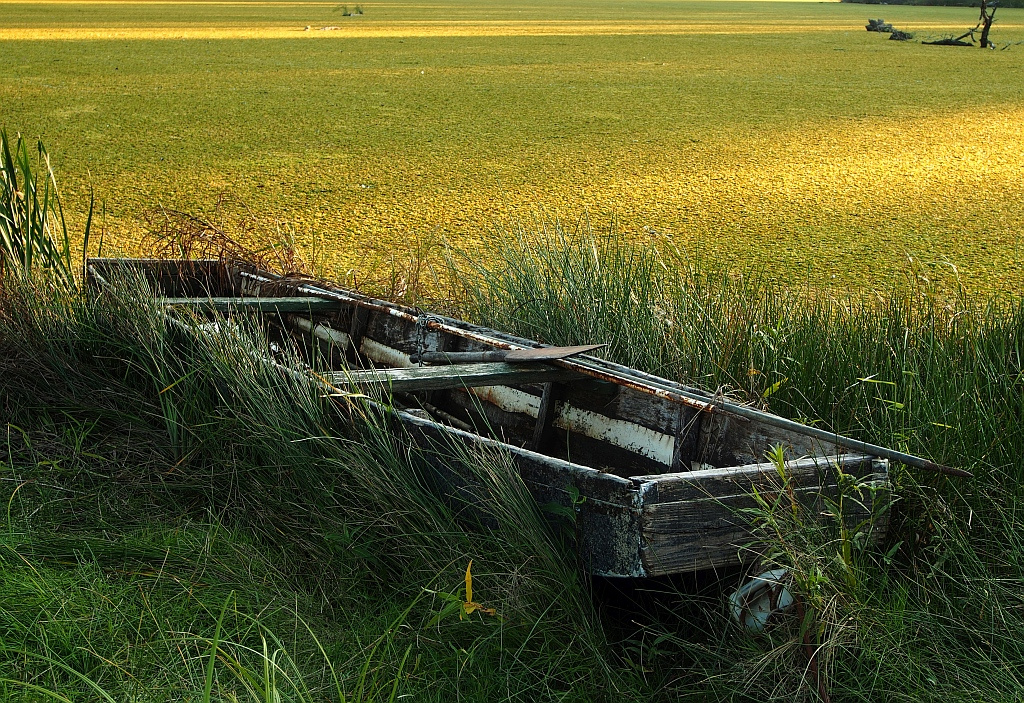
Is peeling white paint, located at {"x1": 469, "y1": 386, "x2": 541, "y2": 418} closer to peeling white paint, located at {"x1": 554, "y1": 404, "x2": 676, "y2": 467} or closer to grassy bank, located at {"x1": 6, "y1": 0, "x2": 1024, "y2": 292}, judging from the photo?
peeling white paint, located at {"x1": 554, "y1": 404, "x2": 676, "y2": 467}

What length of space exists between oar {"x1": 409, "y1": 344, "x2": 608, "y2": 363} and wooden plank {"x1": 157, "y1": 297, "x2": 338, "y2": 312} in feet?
1.62

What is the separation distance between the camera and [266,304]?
2.62 m

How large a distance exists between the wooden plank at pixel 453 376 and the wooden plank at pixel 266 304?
24.8 inches

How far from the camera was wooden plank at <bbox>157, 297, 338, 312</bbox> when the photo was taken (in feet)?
8.14

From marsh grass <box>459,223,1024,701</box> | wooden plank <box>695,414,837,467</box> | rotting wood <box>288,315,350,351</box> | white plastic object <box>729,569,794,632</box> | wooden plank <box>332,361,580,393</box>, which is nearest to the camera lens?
marsh grass <box>459,223,1024,701</box>

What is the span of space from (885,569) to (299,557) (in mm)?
920

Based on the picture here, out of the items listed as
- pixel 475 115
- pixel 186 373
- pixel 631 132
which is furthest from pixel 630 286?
pixel 475 115

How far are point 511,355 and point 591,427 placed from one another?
0.23 meters

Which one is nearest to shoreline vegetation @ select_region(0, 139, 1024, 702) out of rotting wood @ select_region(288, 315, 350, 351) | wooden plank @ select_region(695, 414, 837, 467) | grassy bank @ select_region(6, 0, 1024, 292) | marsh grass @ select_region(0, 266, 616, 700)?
marsh grass @ select_region(0, 266, 616, 700)

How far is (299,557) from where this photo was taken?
5.43 feet

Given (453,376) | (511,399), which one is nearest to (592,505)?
(453,376)

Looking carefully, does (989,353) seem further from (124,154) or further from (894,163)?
(124,154)

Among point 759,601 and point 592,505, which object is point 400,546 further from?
point 759,601

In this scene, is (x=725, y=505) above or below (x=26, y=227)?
below
